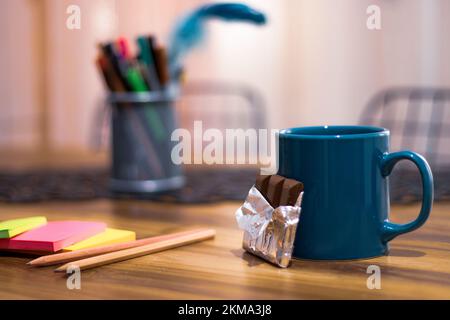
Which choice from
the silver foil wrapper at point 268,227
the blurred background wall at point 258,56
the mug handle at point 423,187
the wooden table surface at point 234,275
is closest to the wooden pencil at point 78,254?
the wooden table surface at point 234,275

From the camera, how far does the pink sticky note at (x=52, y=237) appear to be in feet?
2.32

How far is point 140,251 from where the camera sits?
2.33 feet

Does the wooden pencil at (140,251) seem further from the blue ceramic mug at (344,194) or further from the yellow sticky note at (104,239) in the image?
the blue ceramic mug at (344,194)

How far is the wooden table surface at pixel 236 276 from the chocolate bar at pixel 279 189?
62mm

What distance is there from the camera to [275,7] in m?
2.88

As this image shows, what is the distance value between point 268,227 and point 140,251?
0.14 m

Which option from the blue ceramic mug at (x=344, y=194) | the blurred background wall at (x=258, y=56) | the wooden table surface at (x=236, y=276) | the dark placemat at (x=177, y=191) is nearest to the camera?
the wooden table surface at (x=236, y=276)

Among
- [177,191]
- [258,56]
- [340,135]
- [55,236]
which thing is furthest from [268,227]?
[258,56]

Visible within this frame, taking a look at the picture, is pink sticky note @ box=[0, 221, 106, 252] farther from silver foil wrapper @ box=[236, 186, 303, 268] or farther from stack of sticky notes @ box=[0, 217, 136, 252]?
silver foil wrapper @ box=[236, 186, 303, 268]

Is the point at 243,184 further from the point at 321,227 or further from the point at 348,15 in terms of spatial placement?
the point at 348,15

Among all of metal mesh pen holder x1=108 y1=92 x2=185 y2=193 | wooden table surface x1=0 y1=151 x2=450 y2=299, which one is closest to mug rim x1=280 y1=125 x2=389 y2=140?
wooden table surface x1=0 y1=151 x2=450 y2=299

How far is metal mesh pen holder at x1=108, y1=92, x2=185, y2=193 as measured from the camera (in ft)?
3.88
